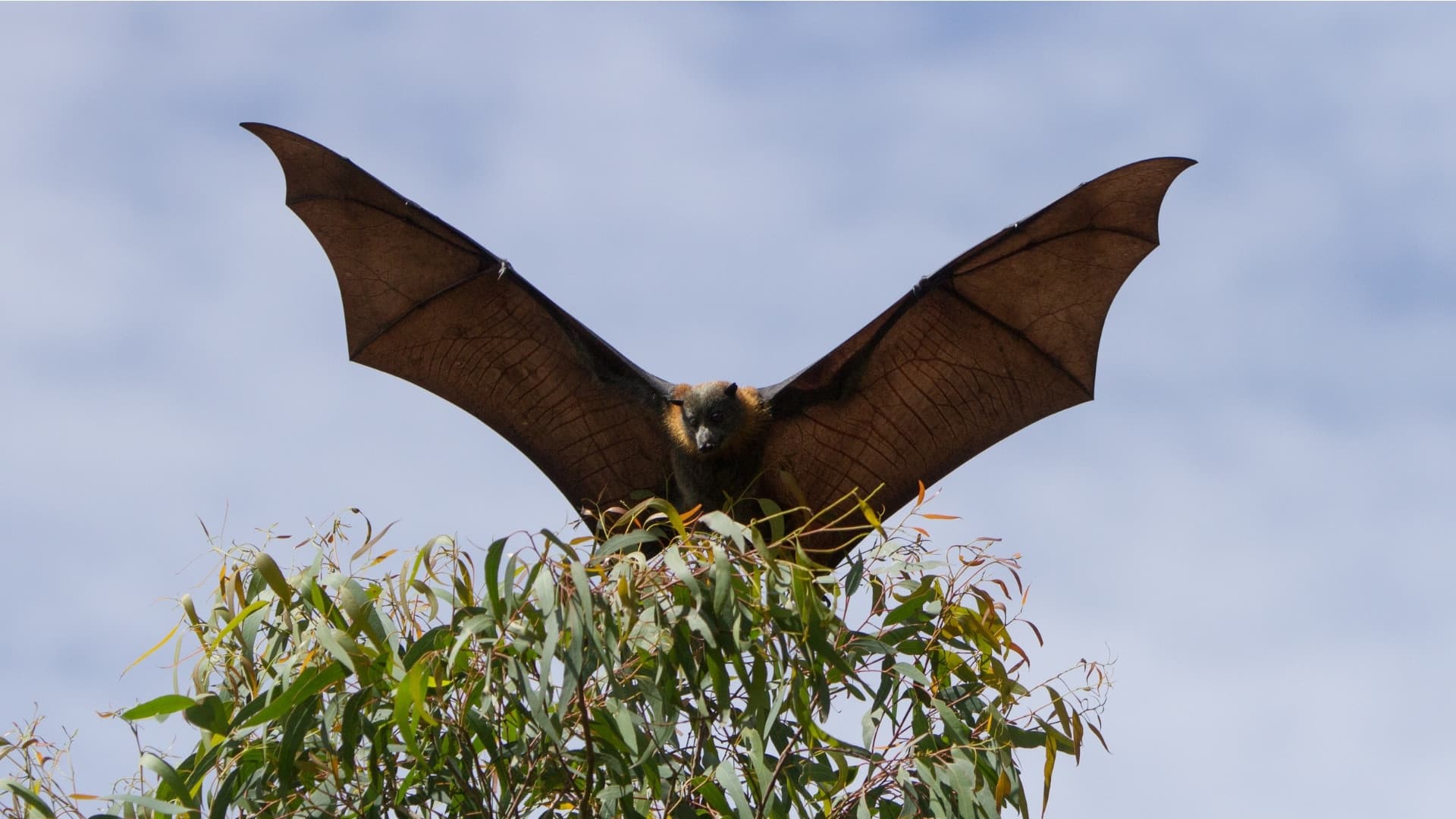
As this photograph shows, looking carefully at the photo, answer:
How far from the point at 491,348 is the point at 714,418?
1169mm

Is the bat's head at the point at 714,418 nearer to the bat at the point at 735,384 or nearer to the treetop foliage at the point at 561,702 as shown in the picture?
the bat at the point at 735,384

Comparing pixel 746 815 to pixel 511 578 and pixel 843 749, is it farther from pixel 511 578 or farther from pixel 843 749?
pixel 511 578

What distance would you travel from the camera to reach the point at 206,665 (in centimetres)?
455

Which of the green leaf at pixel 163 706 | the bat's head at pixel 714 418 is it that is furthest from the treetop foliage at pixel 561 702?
the bat's head at pixel 714 418

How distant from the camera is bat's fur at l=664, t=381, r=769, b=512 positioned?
6973mm

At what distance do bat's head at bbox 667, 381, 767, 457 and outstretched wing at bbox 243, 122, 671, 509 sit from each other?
0.47 feet

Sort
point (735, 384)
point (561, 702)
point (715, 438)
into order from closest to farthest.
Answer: point (561, 702) < point (715, 438) < point (735, 384)

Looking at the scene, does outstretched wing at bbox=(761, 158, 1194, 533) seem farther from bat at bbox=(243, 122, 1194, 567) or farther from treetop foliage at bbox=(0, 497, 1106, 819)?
treetop foliage at bbox=(0, 497, 1106, 819)

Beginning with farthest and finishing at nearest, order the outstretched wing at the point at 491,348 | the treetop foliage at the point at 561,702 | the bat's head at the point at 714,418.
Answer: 1. the outstretched wing at the point at 491,348
2. the bat's head at the point at 714,418
3. the treetop foliage at the point at 561,702

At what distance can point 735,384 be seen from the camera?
708cm

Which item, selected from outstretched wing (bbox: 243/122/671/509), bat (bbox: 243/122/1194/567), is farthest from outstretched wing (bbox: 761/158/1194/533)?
outstretched wing (bbox: 243/122/671/509)

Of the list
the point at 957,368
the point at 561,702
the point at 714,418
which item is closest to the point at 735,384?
the point at 714,418

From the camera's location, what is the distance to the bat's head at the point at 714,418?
695 cm

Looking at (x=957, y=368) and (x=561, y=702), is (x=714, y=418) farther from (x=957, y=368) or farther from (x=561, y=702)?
(x=561, y=702)
